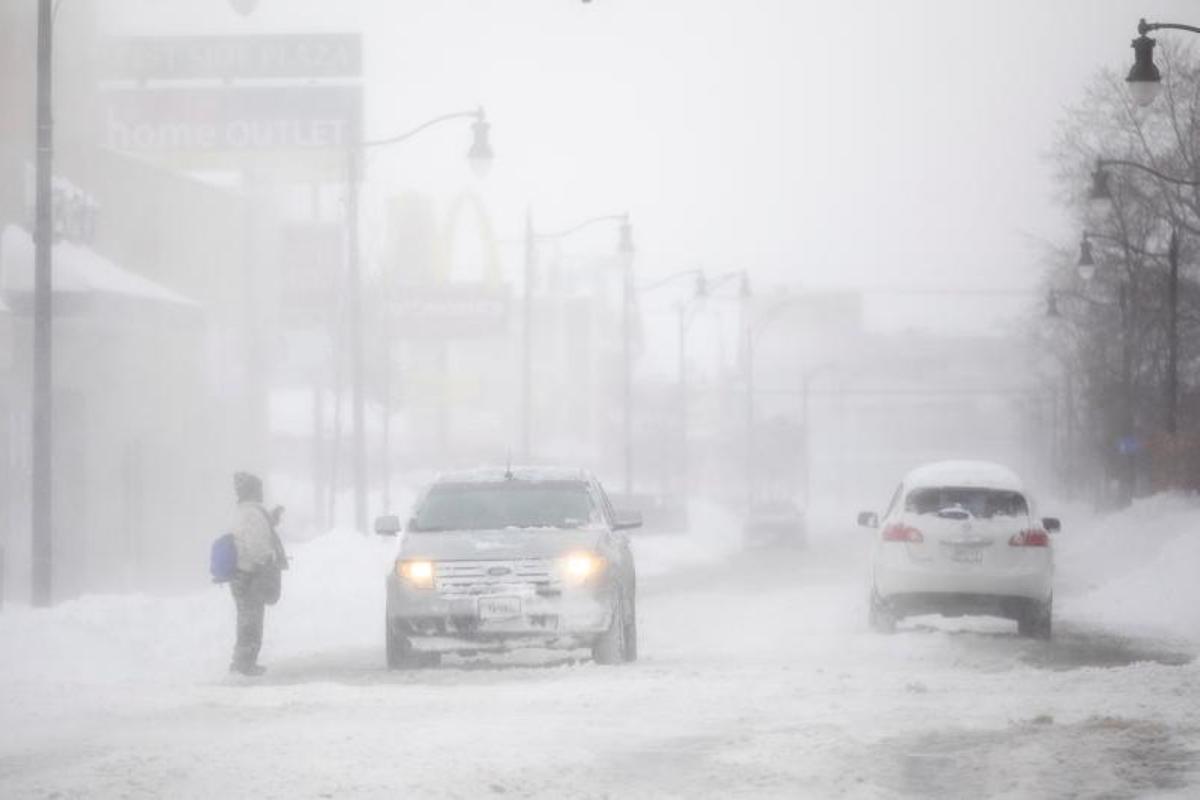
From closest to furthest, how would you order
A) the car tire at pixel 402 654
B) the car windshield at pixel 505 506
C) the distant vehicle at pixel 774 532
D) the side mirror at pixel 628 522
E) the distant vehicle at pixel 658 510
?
the car tire at pixel 402 654, the car windshield at pixel 505 506, the side mirror at pixel 628 522, the distant vehicle at pixel 658 510, the distant vehicle at pixel 774 532

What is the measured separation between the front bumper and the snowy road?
Answer: 31cm

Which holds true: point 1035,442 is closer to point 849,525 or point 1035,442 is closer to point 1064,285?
point 849,525

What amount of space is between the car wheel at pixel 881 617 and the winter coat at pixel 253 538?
7.14 meters

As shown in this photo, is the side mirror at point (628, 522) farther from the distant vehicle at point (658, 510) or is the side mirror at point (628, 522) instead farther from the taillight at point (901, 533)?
the distant vehicle at point (658, 510)

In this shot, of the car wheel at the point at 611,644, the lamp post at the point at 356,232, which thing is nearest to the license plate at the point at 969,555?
the car wheel at the point at 611,644

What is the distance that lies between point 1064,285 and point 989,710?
61.4m

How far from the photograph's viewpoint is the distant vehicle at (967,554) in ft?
71.8

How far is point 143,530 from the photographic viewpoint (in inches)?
1736

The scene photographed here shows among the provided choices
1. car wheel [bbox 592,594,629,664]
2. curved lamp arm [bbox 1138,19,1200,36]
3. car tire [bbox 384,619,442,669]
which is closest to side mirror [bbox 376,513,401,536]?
car tire [bbox 384,619,442,669]

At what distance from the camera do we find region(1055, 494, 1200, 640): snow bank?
2677cm


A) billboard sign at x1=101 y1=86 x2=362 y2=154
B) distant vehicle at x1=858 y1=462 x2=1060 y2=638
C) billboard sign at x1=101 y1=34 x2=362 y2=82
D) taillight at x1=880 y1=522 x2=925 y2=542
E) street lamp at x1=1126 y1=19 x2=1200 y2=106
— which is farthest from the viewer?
billboard sign at x1=101 y1=34 x2=362 y2=82

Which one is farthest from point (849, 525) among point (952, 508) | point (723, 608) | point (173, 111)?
point (952, 508)

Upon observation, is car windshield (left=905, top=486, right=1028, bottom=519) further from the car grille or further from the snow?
the snow

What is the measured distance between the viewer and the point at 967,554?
21922 mm
